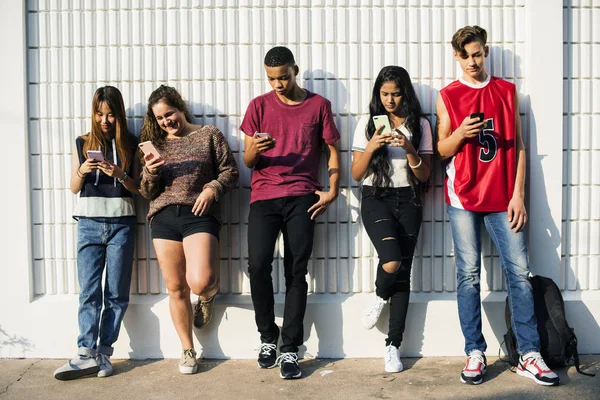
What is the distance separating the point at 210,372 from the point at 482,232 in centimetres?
231

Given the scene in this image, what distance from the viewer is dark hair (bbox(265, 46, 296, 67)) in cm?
441

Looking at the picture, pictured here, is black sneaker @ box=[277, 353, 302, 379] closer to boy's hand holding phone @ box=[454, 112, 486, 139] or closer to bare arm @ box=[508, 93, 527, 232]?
bare arm @ box=[508, 93, 527, 232]

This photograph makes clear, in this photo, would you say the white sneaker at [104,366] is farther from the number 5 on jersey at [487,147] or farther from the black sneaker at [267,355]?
the number 5 on jersey at [487,147]

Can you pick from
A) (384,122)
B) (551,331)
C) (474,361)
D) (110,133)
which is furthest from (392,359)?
(110,133)

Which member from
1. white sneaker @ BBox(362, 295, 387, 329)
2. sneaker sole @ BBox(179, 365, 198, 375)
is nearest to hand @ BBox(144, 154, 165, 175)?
sneaker sole @ BBox(179, 365, 198, 375)

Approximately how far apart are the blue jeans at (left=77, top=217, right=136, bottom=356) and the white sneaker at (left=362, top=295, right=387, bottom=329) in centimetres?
179

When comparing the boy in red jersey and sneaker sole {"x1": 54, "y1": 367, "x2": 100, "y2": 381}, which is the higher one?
the boy in red jersey

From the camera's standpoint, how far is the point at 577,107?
494cm

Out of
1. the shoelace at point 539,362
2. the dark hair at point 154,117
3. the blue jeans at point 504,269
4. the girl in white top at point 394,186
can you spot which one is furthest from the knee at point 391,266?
the dark hair at point 154,117

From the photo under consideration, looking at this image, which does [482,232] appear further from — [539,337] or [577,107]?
[577,107]

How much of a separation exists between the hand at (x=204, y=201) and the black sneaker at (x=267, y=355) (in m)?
1.09

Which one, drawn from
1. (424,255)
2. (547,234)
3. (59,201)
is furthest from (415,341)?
(59,201)

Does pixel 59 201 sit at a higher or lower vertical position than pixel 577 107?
lower

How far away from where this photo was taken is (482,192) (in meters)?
4.45
